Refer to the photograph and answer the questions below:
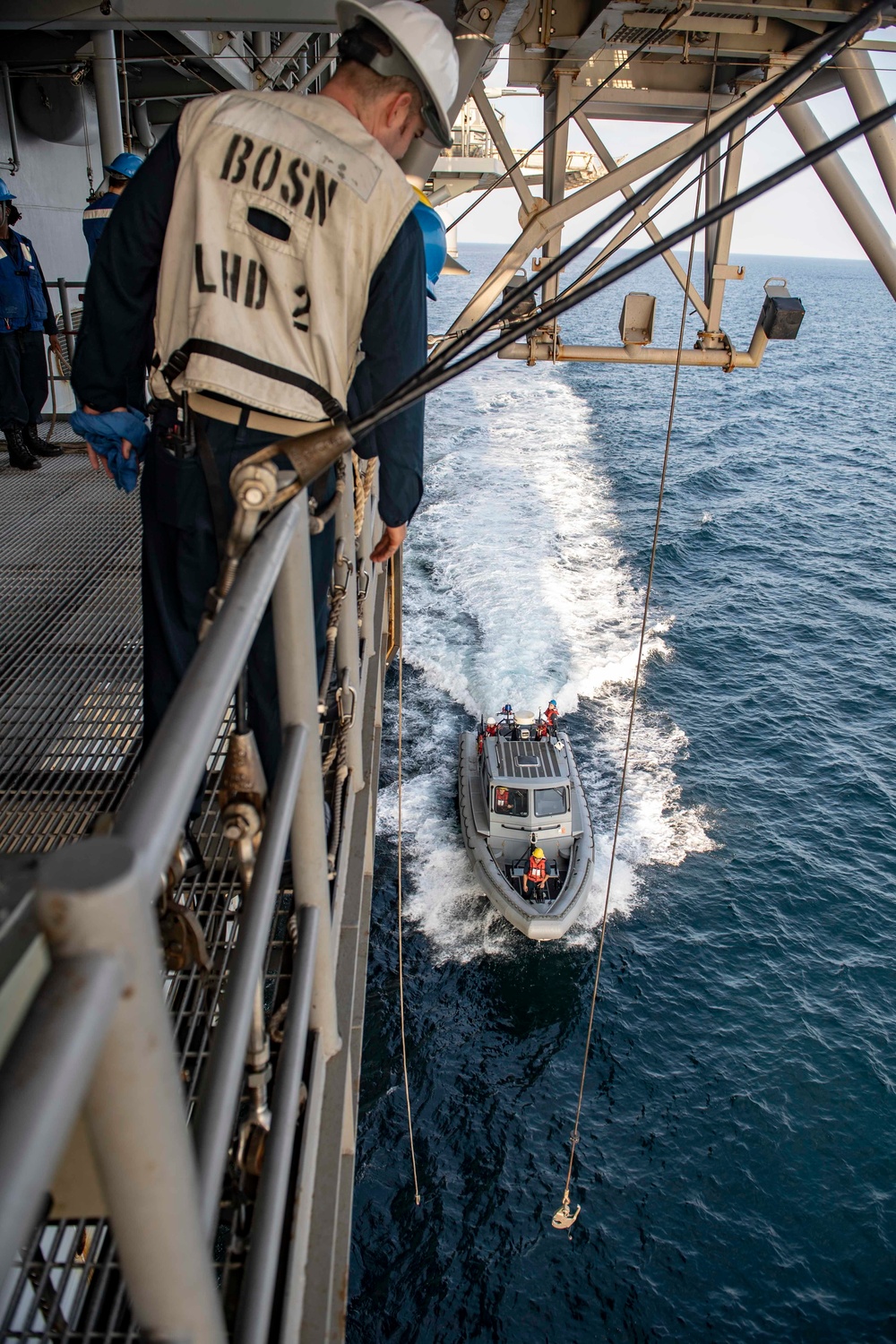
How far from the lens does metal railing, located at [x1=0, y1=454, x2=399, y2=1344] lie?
60 cm

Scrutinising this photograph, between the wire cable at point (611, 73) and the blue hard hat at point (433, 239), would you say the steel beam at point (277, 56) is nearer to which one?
the wire cable at point (611, 73)

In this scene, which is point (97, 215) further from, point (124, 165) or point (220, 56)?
point (220, 56)

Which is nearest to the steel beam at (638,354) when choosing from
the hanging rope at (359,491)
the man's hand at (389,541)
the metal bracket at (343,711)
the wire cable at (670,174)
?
the hanging rope at (359,491)

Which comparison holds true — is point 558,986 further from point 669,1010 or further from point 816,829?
point 816,829

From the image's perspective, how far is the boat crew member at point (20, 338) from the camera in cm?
734

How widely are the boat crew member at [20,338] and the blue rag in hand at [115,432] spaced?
5309 mm

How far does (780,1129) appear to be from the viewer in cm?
1645

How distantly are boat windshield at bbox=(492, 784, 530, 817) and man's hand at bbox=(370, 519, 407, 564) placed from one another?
1802 cm

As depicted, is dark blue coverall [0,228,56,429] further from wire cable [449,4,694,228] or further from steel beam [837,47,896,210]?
steel beam [837,47,896,210]

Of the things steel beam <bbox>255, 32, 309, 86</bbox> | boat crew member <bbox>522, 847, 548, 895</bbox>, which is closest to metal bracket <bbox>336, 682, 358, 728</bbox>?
steel beam <bbox>255, 32, 309, 86</bbox>

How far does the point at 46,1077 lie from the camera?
0.59 m

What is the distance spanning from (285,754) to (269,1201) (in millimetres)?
645

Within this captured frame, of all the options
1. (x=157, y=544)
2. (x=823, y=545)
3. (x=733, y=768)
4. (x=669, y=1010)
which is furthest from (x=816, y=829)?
(x=157, y=544)

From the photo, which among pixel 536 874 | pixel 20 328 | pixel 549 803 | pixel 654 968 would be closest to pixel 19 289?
pixel 20 328
